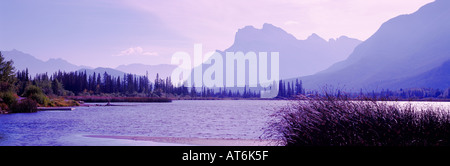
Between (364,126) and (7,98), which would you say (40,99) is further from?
(364,126)

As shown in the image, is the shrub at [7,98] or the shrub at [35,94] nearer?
the shrub at [7,98]

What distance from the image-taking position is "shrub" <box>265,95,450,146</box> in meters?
14.2

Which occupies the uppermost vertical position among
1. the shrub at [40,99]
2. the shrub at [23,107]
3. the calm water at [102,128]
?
the shrub at [40,99]

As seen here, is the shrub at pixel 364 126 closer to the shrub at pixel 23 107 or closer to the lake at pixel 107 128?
the lake at pixel 107 128

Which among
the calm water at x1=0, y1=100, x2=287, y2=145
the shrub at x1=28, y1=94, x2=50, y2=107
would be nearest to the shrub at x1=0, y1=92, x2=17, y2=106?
the calm water at x1=0, y1=100, x2=287, y2=145

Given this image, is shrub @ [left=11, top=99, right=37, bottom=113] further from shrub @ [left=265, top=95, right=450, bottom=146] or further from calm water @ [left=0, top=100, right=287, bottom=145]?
shrub @ [left=265, top=95, right=450, bottom=146]

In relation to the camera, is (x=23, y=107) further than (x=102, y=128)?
Yes

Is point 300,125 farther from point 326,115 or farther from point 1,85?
point 1,85

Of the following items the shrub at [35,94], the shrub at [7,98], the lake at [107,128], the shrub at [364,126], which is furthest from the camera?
the shrub at [35,94]

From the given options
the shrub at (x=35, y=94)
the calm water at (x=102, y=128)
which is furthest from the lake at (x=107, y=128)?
the shrub at (x=35, y=94)

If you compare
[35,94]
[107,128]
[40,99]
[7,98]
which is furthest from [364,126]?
[40,99]

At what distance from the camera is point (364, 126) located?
14.7 metres

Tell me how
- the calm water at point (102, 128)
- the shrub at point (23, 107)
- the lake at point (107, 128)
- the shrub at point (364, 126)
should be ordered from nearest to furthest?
1. the shrub at point (364, 126)
2. the lake at point (107, 128)
3. the calm water at point (102, 128)
4. the shrub at point (23, 107)

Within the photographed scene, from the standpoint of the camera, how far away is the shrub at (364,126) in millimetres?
14219
